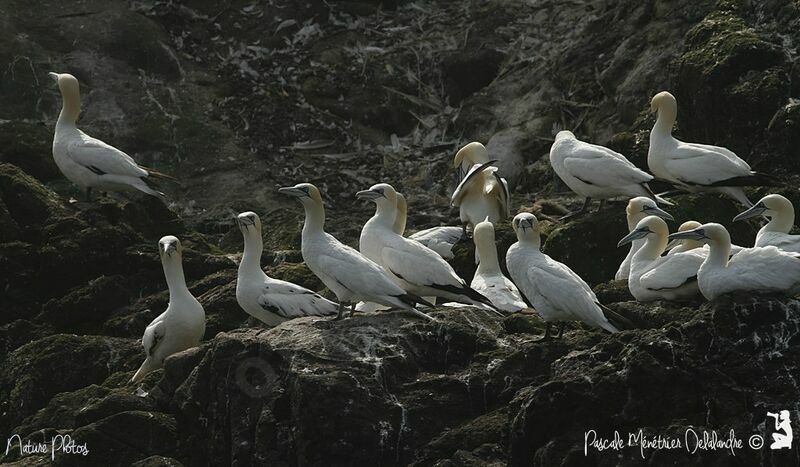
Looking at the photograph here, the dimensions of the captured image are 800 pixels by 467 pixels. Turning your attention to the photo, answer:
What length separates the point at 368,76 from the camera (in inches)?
894

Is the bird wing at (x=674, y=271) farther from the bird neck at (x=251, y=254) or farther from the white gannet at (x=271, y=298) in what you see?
the bird neck at (x=251, y=254)

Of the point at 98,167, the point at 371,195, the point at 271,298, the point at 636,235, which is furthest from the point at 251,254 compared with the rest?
the point at 636,235

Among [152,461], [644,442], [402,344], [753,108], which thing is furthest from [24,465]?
[753,108]

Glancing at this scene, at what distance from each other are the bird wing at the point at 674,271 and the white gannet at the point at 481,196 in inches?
173

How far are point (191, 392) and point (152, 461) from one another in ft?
2.45

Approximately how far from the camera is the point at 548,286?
12.1 meters

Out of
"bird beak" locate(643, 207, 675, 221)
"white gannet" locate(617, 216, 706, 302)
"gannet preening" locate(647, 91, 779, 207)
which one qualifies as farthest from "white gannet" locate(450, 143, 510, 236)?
"white gannet" locate(617, 216, 706, 302)

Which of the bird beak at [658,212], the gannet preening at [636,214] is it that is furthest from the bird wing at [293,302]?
the bird beak at [658,212]

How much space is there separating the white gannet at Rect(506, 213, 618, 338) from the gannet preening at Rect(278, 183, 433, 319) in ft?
2.68

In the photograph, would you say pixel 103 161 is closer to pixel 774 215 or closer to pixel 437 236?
pixel 437 236

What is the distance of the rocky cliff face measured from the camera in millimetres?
10328

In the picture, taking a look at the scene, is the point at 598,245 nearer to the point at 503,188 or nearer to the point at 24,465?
the point at 503,188

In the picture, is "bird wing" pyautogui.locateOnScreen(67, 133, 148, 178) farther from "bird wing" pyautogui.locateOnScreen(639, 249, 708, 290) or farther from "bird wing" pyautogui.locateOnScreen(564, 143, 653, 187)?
"bird wing" pyautogui.locateOnScreen(639, 249, 708, 290)

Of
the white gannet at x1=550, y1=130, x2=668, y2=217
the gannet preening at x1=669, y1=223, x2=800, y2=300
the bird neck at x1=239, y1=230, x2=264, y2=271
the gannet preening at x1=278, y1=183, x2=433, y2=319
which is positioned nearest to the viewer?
the gannet preening at x1=669, y1=223, x2=800, y2=300
